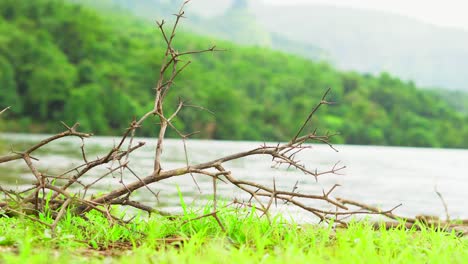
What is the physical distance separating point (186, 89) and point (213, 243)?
8988 cm

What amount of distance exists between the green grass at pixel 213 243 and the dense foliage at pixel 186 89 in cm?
5535

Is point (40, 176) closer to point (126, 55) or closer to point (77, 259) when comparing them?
point (77, 259)

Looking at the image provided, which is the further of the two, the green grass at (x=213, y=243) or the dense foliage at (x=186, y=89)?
the dense foliage at (x=186, y=89)

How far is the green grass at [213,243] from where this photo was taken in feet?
14.7

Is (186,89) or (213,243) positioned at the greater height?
(213,243)

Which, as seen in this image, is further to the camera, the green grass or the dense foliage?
the dense foliage

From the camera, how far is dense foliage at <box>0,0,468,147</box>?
78.3m

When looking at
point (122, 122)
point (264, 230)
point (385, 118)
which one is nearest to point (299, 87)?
point (385, 118)

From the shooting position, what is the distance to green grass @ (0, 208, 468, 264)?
448 cm

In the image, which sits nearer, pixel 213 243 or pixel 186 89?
pixel 213 243

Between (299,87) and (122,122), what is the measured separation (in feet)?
181

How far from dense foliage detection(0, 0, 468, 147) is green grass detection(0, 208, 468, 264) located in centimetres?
5535

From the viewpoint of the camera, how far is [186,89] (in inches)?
3718

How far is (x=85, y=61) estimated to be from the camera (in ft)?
299
